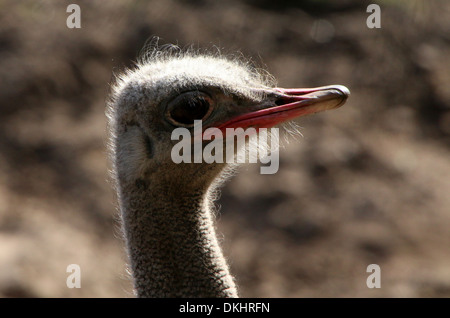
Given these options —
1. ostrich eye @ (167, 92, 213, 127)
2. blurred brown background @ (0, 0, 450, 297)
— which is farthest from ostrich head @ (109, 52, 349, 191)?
blurred brown background @ (0, 0, 450, 297)

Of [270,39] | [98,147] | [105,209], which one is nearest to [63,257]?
[105,209]

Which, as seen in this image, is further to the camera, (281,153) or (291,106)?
(281,153)

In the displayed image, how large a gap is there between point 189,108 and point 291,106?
37cm

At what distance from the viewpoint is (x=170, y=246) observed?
8.28ft

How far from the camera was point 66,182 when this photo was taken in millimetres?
5816

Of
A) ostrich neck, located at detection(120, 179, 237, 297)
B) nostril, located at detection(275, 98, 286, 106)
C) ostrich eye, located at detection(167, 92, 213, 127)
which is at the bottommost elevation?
ostrich neck, located at detection(120, 179, 237, 297)

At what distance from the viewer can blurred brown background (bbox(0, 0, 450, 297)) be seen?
5293 mm

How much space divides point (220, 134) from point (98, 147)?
3745 mm

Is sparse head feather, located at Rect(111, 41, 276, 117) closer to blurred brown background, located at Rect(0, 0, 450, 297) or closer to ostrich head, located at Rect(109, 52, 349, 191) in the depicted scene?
ostrich head, located at Rect(109, 52, 349, 191)

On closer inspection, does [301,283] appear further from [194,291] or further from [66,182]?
[194,291]

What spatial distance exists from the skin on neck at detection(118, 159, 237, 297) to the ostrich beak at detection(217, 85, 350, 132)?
0.32 metres

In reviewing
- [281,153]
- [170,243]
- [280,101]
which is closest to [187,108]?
[280,101]

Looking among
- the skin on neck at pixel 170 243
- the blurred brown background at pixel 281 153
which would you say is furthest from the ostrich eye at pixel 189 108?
the blurred brown background at pixel 281 153

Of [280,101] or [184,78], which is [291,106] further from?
[184,78]
